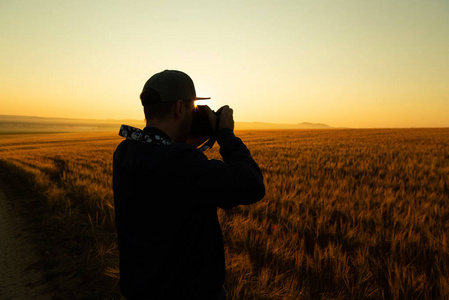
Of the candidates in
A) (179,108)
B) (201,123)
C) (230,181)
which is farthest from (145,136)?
(230,181)

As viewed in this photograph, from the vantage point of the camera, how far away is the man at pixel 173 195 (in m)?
1.02

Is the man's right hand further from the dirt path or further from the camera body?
the dirt path

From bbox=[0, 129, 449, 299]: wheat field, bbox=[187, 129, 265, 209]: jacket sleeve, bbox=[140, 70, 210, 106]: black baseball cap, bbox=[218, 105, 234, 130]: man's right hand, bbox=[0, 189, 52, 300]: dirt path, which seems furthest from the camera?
bbox=[0, 189, 52, 300]: dirt path

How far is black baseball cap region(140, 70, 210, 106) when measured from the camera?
1183mm

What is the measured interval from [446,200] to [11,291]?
655 centimetres

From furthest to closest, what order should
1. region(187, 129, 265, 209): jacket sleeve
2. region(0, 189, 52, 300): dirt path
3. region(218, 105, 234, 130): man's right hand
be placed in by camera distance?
region(0, 189, 52, 300): dirt path, region(218, 105, 234, 130): man's right hand, region(187, 129, 265, 209): jacket sleeve

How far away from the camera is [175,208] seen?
1.07m

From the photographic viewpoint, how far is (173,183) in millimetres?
1019

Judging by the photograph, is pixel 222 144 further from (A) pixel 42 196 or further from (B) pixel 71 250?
(A) pixel 42 196

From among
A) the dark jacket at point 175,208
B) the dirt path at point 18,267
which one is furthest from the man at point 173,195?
the dirt path at point 18,267

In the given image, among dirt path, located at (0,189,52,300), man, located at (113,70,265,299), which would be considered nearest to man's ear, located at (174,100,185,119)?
man, located at (113,70,265,299)

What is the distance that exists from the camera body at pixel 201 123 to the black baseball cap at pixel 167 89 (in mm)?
90

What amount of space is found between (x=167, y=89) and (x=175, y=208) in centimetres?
59

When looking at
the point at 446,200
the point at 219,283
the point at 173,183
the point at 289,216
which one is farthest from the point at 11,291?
the point at 446,200
